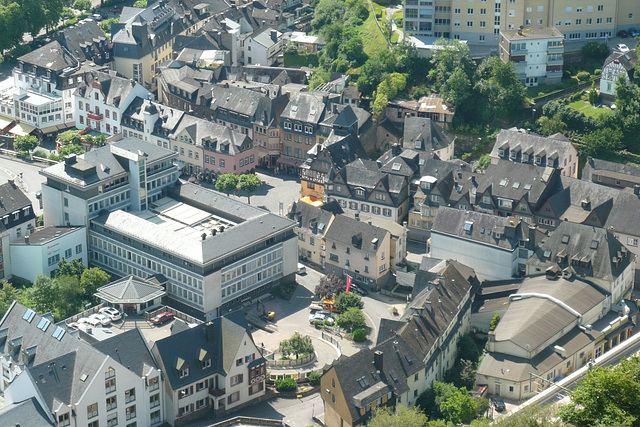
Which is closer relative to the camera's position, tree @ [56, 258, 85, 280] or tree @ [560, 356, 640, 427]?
tree @ [560, 356, 640, 427]

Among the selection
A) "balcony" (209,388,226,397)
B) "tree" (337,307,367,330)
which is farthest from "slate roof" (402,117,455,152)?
"balcony" (209,388,226,397)

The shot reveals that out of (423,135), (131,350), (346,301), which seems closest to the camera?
(131,350)

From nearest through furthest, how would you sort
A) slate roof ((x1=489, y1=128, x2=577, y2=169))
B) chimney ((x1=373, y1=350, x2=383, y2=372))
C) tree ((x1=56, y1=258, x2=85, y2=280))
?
chimney ((x1=373, y1=350, x2=383, y2=372)) → tree ((x1=56, y1=258, x2=85, y2=280)) → slate roof ((x1=489, y1=128, x2=577, y2=169))

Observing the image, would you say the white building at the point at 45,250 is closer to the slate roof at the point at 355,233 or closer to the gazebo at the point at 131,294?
the gazebo at the point at 131,294

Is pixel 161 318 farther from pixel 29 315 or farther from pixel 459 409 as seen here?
pixel 459 409

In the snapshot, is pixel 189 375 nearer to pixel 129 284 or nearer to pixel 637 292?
pixel 129 284

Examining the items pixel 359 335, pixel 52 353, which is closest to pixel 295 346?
pixel 359 335

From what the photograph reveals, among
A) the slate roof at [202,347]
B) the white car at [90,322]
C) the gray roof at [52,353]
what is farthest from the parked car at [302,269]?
the gray roof at [52,353]

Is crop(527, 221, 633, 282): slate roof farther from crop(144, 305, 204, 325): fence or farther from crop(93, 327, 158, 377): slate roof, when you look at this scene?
crop(93, 327, 158, 377): slate roof
